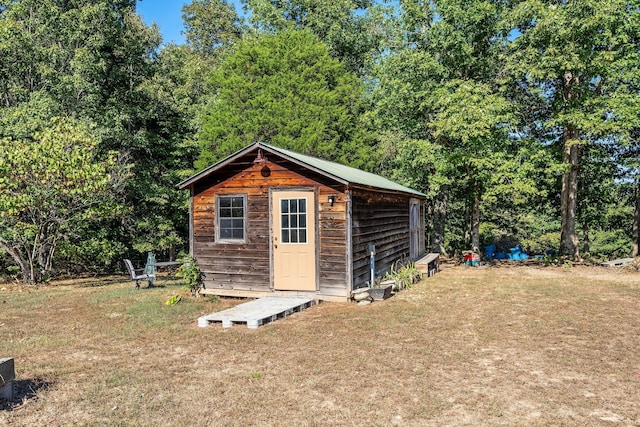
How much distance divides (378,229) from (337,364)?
6.73 m

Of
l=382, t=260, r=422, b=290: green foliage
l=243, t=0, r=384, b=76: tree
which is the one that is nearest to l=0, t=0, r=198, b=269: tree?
l=243, t=0, r=384, b=76: tree

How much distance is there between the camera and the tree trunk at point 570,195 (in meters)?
18.9

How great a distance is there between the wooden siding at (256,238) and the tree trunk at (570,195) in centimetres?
1269

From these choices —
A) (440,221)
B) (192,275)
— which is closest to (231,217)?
(192,275)

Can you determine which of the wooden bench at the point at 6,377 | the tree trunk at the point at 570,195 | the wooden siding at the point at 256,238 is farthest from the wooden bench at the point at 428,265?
the wooden bench at the point at 6,377

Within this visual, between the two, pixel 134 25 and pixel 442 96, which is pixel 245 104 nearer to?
pixel 134 25

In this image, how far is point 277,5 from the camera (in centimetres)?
3120

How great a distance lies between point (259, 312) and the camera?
9.12 m

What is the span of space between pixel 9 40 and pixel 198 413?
17.5m

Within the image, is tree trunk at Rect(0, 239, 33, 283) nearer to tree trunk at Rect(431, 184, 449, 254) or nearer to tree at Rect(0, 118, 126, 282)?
tree at Rect(0, 118, 126, 282)

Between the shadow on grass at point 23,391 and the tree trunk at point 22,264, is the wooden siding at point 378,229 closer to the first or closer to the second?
the shadow on grass at point 23,391

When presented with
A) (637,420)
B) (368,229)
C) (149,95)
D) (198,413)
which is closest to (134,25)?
(149,95)

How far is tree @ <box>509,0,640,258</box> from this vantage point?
633 inches

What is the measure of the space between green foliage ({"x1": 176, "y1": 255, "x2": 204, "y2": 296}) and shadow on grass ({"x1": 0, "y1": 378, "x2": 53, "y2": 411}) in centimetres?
583
